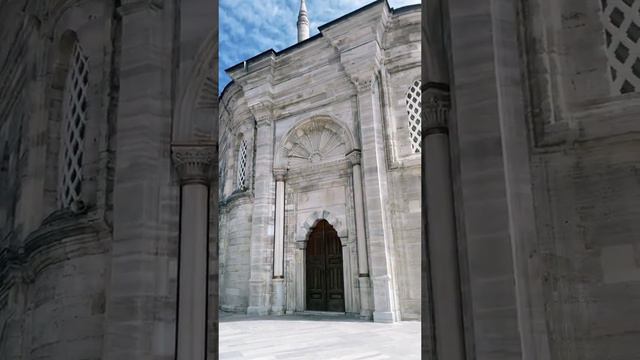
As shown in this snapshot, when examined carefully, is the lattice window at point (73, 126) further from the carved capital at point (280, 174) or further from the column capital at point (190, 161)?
the carved capital at point (280, 174)

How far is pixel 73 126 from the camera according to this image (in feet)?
13.1

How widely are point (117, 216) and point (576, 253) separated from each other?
3.03 m

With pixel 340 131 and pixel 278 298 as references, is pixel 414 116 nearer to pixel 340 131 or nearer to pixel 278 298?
pixel 340 131

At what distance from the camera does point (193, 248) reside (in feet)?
9.68

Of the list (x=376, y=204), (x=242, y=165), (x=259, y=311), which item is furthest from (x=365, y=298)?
(x=242, y=165)

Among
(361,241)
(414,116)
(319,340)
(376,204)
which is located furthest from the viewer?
(414,116)

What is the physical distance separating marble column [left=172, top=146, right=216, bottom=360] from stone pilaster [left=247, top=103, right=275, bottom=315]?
9.54 meters

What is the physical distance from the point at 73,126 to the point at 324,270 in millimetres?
9125

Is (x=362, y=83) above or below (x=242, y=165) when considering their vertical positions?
above

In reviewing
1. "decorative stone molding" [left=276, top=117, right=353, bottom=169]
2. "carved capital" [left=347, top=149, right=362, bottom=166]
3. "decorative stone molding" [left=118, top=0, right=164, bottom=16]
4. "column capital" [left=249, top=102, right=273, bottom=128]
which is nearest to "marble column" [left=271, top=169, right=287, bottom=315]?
"decorative stone molding" [left=276, top=117, right=353, bottom=169]

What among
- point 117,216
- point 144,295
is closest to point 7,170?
point 117,216

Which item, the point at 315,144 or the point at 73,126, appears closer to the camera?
the point at 73,126

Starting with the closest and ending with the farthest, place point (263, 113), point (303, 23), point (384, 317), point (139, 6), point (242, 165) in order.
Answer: point (139, 6) → point (384, 317) → point (263, 113) → point (242, 165) → point (303, 23)

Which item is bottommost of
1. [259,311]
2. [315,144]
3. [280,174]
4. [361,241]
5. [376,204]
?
[259,311]
